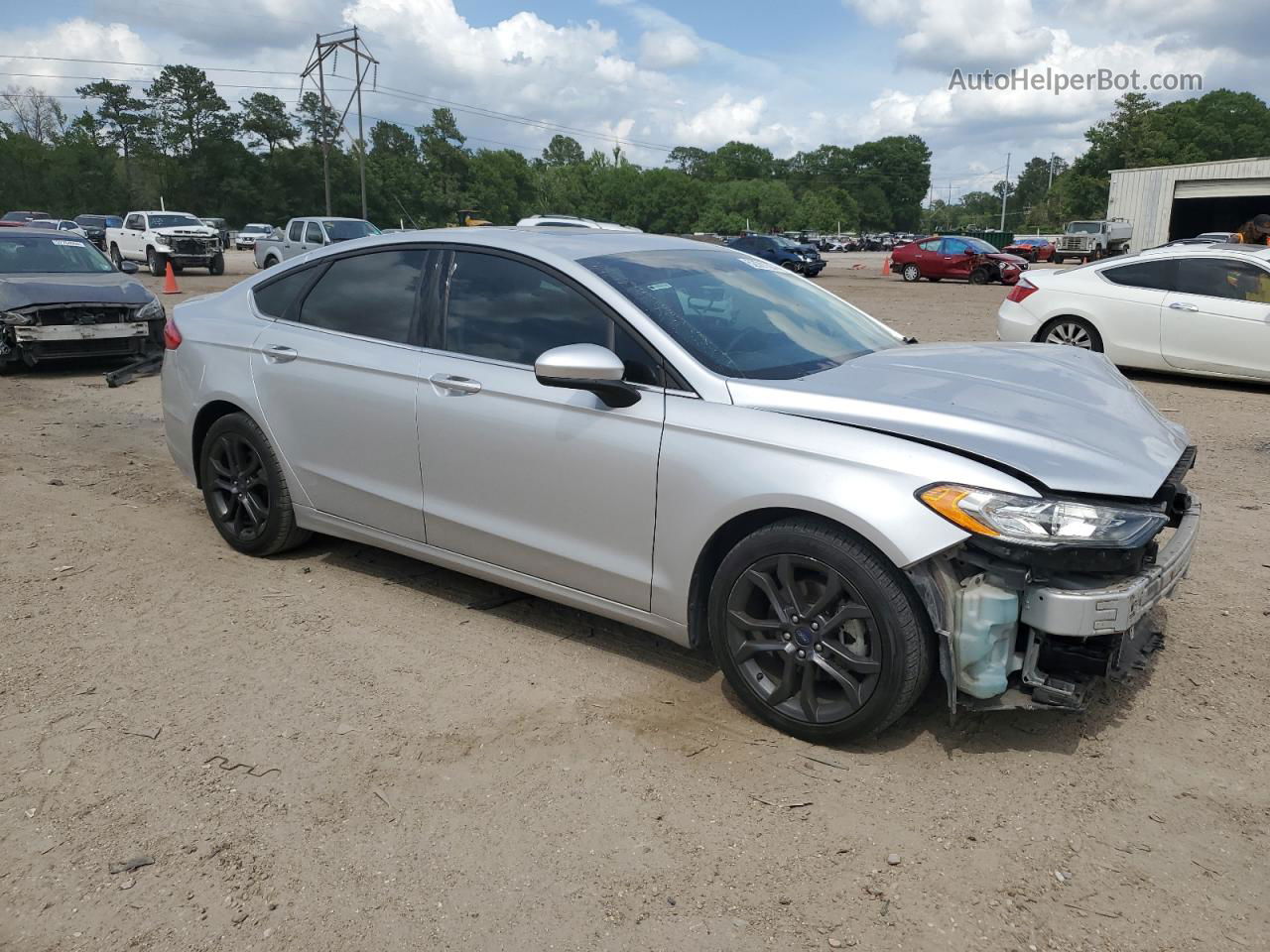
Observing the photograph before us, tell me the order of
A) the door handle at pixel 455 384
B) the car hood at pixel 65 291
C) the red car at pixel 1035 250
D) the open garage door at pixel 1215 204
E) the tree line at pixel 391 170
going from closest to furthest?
the door handle at pixel 455 384 < the car hood at pixel 65 291 < the open garage door at pixel 1215 204 < the red car at pixel 1035 250 < the tree line at pixel 391 170

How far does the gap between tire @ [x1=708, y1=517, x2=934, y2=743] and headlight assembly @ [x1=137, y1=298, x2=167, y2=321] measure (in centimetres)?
999

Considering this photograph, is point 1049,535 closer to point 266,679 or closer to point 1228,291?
point 266,679

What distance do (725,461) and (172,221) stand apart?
3144 cm

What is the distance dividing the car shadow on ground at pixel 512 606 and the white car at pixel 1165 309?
830 centimetres

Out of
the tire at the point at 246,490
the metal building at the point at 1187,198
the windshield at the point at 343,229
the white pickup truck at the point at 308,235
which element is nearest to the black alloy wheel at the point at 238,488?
the tire at the point at 246,490

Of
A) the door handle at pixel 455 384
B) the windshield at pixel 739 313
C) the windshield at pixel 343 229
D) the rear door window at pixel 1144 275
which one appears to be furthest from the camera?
the windshield at pixel 343 229

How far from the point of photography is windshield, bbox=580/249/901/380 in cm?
356

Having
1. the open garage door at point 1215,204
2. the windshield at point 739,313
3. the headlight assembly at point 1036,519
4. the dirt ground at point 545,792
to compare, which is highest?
the open garage door at point 1215,204

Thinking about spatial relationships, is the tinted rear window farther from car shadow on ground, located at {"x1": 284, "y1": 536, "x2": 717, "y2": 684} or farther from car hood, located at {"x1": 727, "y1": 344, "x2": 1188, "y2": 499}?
car hood, located at {"x1": 727, "y1": 344, "x2": 1188, "y2": 499}

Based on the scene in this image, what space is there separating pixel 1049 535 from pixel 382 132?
113 metres

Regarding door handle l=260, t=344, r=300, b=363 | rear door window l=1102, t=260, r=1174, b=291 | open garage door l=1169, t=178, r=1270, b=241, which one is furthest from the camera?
open garage door l=1169, t=178, r=1270, b=241

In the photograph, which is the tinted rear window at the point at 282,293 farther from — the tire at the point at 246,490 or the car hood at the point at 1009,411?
the car hood at the point at 1009,411

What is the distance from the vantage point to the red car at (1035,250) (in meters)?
39.9

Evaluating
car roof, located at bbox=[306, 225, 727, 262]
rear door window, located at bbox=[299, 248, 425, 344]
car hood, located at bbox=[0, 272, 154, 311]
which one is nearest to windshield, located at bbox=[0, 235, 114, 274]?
car hood, located at bbox=[0, 272, 154, 311]
